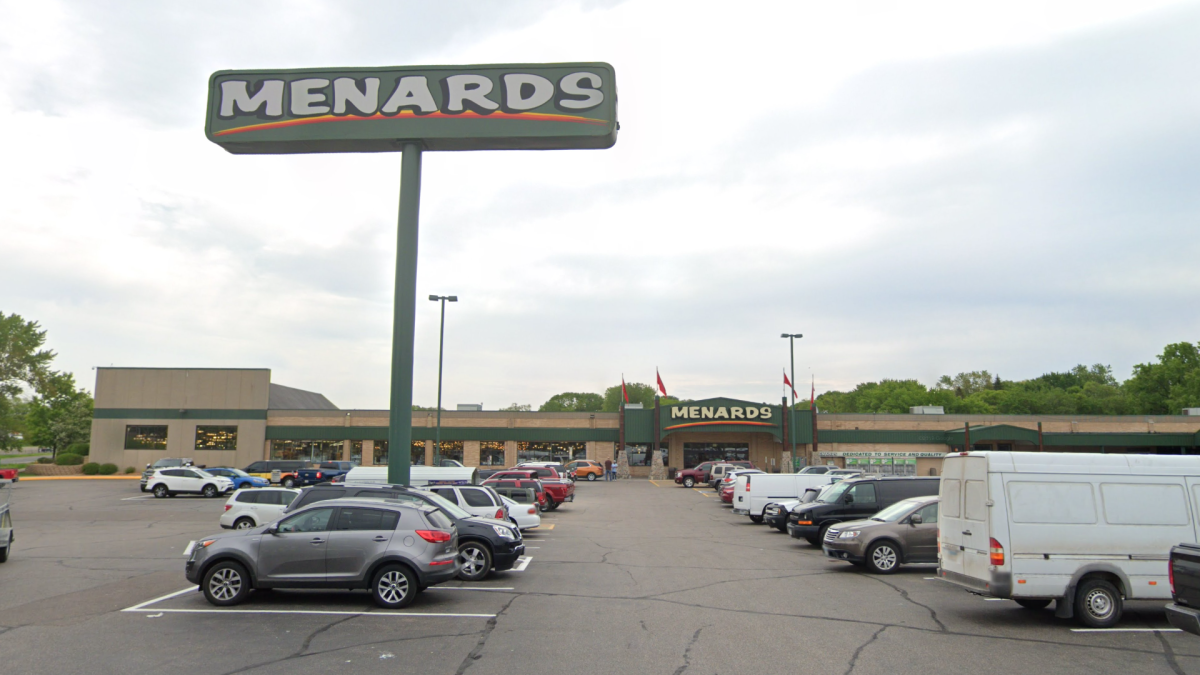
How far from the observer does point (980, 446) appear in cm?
5756

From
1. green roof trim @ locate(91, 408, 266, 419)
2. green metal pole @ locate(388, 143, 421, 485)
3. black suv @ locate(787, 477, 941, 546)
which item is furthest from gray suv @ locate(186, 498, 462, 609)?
green roof trim @ locate(91, 408, 266, 419)

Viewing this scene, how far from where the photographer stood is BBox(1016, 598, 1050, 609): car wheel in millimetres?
10736

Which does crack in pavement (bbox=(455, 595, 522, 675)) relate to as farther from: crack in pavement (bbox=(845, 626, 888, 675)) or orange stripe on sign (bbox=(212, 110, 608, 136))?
orange stripe on sign (bbox=(212, 110, 608, 136))

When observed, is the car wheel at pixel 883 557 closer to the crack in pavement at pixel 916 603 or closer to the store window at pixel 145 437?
the crack in pavement at pixel 916 603

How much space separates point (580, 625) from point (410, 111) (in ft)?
43.9

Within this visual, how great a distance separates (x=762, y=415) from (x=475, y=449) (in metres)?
21.8

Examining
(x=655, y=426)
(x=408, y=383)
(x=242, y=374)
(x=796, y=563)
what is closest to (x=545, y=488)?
(x=408, y=383)

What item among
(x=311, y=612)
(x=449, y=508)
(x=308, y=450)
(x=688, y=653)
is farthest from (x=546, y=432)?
(x=688, y=653)

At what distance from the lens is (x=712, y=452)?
2281 inches

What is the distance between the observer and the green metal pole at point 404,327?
17641mm

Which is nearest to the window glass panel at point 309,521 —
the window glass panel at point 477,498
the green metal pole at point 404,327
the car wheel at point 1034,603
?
the green metal pole at point 404,327

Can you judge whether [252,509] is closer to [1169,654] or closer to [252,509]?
[252,509]

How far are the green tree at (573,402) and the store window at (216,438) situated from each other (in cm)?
10352

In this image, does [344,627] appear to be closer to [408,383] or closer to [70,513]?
[408,383]
